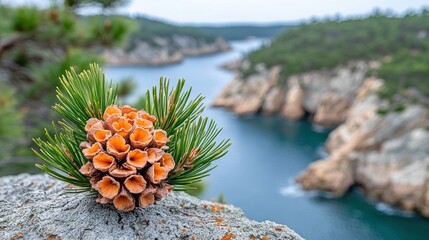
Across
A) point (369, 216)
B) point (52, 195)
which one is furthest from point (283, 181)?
point (52, 195)

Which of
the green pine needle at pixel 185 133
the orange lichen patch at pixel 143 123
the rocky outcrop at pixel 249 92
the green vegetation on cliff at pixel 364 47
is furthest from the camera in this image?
the rocky outcrop at pixel 249 92

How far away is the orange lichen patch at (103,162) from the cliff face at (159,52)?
3232 inches

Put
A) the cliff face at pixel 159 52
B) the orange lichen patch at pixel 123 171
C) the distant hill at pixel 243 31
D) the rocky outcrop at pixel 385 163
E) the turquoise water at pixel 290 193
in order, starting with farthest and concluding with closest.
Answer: the distant hill at pixel 243 31 < the cliff face at pixel 159 52 < the rocky outcrop at pixel 385 163 < the turquoise water at pixel 290 193 < the orange lichen patch at pixel 123 171

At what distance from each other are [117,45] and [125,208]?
4554 millimetres

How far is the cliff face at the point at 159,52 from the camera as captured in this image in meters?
90.9

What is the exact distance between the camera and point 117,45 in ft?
18.7

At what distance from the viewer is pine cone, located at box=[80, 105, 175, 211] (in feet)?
4.77

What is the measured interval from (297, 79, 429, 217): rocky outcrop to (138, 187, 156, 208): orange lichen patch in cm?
2425

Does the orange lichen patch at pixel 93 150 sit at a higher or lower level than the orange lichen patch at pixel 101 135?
lower

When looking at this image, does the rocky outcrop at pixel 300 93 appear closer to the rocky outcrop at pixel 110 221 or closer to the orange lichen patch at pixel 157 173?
the rocky outcrop at pixel 110 221

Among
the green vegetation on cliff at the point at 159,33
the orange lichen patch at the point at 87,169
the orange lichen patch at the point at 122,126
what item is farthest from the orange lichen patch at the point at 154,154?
the green vegetation on cliff at the point at 159,33

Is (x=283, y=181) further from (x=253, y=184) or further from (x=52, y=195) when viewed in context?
(x=52, y=195)

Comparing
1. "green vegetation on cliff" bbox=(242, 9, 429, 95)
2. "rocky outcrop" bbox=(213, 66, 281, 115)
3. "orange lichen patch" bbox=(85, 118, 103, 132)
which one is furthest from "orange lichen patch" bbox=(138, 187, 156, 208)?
"rocky outcrop" bbox=(213, 66, 281, 115)

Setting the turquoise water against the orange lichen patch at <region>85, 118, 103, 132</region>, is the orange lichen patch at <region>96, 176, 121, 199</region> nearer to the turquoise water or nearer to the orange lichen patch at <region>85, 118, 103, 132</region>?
the orange lichen patch at <region>85, 118, 103, 132</region>
